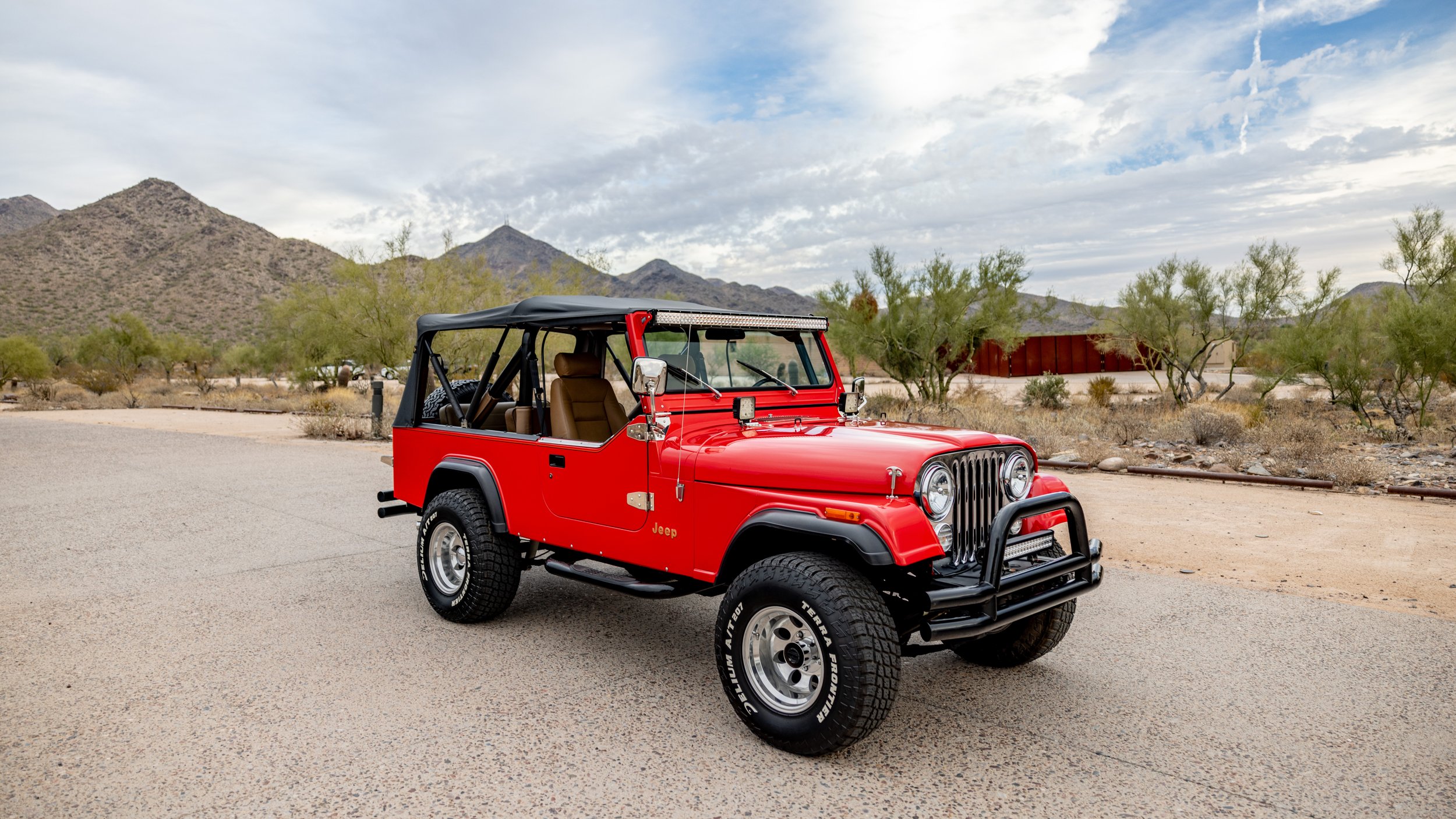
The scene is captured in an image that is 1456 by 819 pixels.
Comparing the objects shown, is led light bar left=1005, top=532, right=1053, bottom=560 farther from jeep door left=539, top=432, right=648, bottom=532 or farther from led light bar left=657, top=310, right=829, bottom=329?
led light bar left=657, top=310, right=829, bottom=329

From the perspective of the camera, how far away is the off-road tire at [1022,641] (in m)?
4.34

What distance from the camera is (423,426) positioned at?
231 inches

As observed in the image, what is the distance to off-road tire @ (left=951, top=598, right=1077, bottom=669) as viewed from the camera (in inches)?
171

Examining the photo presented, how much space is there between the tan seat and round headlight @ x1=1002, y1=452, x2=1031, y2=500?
2213mm

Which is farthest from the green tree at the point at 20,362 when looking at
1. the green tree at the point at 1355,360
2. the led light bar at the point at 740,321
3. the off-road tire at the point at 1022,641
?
the green tree at the point at 1355,360

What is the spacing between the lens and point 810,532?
11.4ft

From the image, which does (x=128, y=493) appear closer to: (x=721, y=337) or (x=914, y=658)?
(x=721, y=337)

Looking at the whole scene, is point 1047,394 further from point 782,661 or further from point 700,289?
point 700,289

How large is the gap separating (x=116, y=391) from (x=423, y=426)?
134 feet

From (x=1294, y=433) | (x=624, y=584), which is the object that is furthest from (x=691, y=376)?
(x=1294, y=433)

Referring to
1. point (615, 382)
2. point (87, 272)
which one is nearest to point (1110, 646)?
point (615, 382)

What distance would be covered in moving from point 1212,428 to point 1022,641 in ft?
41.2

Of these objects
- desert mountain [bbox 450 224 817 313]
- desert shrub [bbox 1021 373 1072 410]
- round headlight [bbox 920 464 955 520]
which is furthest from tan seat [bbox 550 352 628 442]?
desert mountain [bbox 450 224 817 313]

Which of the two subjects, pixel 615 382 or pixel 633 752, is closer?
pixel 633 752
